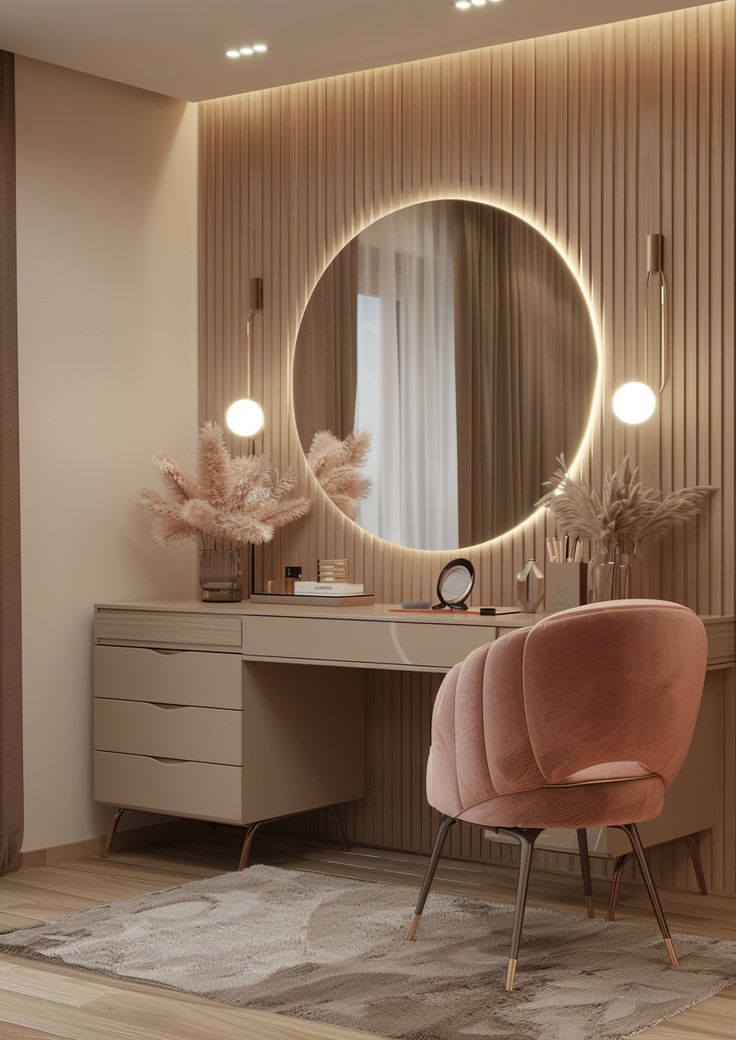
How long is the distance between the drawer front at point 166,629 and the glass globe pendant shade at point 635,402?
1.24 m

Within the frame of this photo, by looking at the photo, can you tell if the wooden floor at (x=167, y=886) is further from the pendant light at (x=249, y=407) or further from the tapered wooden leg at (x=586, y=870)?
the pendant light at (x=249, y=407)

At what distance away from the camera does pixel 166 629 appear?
4055 mm

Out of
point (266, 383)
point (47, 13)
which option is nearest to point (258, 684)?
point (266, 383)

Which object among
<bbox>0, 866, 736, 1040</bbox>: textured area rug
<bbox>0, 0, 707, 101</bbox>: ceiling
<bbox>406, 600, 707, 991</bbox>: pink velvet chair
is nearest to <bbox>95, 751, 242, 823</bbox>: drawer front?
<bbox>0, 866, 736, 1040</bbox>: textured area rug

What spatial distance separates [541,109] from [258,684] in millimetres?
1871

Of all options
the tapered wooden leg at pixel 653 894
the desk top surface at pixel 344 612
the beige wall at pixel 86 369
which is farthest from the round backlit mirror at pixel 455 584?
the beige wall at pixel 86 369

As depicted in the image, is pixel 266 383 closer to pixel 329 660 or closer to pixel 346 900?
pixel 329 660

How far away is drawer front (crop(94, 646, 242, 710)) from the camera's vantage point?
392 cm

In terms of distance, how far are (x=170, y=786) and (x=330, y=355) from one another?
1.45m

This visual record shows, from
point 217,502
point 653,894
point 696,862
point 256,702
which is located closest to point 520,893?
point 653,894

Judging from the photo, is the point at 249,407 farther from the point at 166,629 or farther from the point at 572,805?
the point at 572,805

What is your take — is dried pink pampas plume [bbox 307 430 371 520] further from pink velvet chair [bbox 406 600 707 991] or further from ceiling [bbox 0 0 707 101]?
pink velvet chair [bbox 406 600 707 991]

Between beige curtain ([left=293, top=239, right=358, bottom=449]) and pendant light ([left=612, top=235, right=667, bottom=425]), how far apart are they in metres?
0.96

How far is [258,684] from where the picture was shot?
395 centimetres
